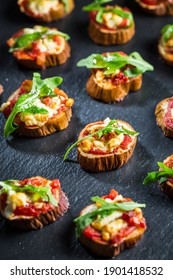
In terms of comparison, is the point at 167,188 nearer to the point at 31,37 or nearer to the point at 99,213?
the point at 99,213

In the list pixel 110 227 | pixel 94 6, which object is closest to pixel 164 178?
pixel 110 227

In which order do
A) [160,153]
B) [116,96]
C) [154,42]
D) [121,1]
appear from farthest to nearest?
[121,1] → [154,42] → [116,96] → [160,153]

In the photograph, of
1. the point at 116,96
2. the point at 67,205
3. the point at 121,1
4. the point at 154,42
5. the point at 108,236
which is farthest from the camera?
the point at 121,1

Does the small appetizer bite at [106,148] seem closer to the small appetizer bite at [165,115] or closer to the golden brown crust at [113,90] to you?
the small appetizer bite at [165,115]

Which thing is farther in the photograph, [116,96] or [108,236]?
[116,96]

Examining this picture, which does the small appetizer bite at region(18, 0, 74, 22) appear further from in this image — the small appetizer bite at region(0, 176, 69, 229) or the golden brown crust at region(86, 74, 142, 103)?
the small appetizer bite at region(0, 176, 69, 229)
